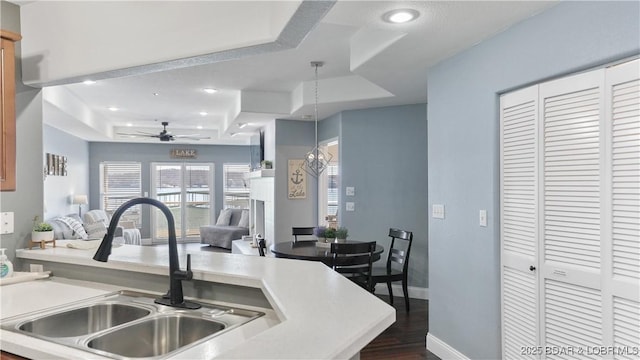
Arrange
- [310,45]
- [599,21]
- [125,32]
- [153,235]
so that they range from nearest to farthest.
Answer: [599,21]
[125,32]
[310,45]
[153,235]

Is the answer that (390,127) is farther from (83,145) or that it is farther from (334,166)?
(83,145)

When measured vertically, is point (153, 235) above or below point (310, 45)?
below

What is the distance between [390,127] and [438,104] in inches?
79.1

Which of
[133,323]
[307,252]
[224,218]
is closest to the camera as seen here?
[133,323]

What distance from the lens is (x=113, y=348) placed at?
158cm

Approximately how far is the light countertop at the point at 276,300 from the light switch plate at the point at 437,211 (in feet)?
5.12

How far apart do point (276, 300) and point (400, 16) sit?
1.74 m

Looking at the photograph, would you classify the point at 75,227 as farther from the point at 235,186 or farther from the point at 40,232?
the point at 40,232

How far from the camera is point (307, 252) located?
13.3 ft

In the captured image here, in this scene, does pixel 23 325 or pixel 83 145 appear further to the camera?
pixel 83 145

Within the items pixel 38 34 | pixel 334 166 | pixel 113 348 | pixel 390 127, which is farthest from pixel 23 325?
pixel 334 166

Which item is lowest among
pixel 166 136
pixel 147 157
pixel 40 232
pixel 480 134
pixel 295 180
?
pixel 40 232

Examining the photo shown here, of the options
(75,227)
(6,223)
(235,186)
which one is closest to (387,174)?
(6,223)

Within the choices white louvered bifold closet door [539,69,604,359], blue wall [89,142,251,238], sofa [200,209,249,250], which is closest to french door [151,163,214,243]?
blue wall [89,142,251,238]
